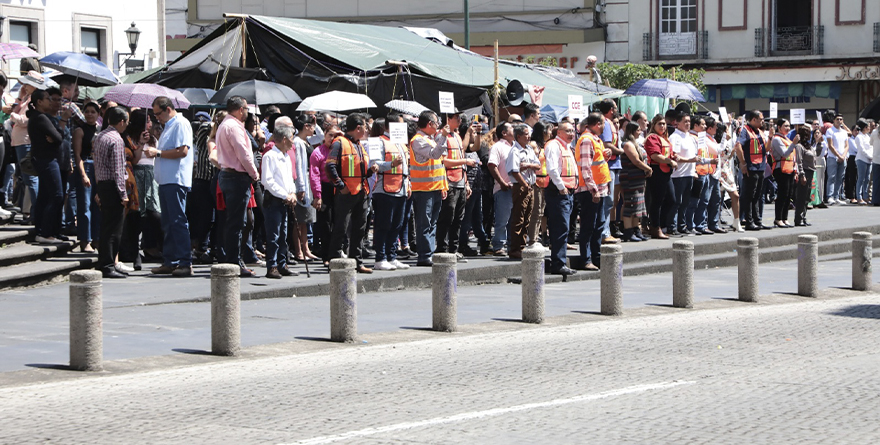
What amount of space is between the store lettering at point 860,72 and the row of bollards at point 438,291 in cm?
2822

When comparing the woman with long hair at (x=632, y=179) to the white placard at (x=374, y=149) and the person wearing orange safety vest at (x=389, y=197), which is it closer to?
the person wearing orange safety vest at (x=389, y=197)

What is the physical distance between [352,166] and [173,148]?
82.6 inches

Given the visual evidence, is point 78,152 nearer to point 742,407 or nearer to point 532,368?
point 532,368

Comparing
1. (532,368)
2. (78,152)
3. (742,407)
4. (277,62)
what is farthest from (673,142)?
(742,407)

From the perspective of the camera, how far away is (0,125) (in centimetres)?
1723

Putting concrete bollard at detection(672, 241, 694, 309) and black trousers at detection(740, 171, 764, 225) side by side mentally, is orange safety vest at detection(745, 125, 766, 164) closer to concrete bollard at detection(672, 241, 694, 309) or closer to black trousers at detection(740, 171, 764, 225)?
black trousers at detection(740, 171, 764, 225)

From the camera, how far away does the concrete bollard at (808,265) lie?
13445 millimetres

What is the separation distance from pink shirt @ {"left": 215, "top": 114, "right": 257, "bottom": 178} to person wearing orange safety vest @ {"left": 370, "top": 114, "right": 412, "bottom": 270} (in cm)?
183

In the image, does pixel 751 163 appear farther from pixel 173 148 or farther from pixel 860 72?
pixel 860 72

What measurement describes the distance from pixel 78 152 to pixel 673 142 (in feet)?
29.5

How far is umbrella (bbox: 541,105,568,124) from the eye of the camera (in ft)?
75.5

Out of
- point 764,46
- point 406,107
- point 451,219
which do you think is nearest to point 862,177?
point 406,107

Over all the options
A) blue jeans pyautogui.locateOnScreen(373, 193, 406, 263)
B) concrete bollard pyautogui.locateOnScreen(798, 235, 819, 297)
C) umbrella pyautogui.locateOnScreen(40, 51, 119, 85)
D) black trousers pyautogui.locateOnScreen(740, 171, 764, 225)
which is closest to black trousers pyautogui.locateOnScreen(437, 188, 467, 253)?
blue jeans pyautogui.locateOnScreen(373, 193, 406, 263)

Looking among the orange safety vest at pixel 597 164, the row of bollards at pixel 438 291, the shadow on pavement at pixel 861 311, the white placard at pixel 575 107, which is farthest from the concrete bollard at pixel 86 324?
the white placard at pixel 575 107
